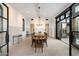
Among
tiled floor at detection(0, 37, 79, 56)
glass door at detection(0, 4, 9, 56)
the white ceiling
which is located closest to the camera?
glass door at detection(0, 4, 9, 56)

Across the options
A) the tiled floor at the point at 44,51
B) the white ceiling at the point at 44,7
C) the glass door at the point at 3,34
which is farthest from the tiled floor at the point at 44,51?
the white ceiling at the point at 44,7

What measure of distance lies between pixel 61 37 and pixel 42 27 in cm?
613

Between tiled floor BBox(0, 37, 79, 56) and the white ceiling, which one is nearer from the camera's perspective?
tiled floor BBox(0, 37, 79, 56)

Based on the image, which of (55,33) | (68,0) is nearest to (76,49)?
(68,0)

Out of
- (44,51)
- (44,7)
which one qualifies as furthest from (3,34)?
(44,7)

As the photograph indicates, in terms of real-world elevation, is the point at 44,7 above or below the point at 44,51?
above

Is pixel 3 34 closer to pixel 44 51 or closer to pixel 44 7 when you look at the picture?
pixel 44 51

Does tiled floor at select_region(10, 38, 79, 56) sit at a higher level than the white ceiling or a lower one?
lower

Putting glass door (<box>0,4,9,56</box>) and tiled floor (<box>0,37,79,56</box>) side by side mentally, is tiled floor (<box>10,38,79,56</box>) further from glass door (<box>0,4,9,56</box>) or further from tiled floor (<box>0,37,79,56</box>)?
glass door (<box>0,4,9,56</box>)

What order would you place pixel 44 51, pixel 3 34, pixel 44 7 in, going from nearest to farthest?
pixel 3 34 < pixel 44 51 < pixel 44 7

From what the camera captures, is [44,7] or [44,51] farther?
[44,7]

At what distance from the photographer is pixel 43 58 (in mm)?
2221

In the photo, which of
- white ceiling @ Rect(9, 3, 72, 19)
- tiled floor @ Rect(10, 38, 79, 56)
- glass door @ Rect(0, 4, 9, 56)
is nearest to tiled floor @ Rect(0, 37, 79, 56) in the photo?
tiled floor @ Rect(10, 38, 79, 56)

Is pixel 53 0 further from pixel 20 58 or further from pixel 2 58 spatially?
pixel 2 58
